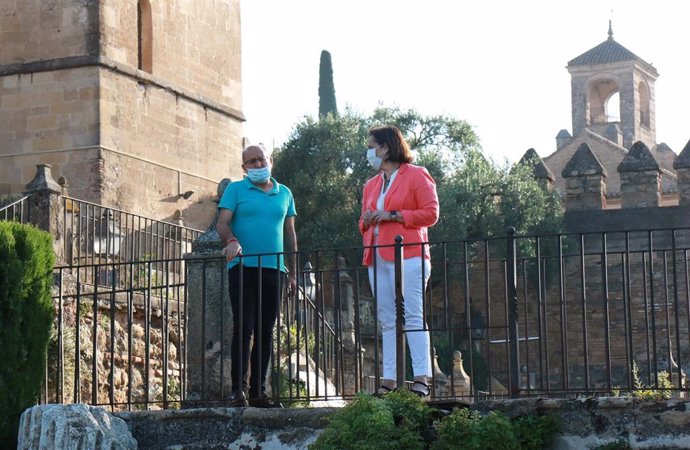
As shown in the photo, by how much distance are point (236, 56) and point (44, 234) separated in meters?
15.6

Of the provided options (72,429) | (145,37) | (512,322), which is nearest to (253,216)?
(72,429)

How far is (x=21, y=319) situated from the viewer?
11008mm

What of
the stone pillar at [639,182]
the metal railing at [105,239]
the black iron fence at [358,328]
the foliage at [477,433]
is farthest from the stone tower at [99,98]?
the foliage at [477,433]

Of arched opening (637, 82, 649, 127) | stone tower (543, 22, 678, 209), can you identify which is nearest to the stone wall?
stone tower (543, 22, 678, 209)

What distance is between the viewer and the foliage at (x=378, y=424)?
8.99 meters

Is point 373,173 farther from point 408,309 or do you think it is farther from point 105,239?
point 408,309

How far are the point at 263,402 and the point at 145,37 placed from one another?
48.2 feet

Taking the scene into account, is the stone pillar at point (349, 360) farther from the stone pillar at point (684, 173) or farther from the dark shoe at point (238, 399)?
the stone pillar at point (684, 173)

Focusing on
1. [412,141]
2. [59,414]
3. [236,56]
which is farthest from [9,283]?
[412,141]

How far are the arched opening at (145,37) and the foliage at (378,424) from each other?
1552cm

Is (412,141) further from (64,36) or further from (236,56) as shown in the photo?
(64,36)

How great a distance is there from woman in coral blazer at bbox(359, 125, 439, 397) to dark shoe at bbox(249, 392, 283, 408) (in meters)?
0.75

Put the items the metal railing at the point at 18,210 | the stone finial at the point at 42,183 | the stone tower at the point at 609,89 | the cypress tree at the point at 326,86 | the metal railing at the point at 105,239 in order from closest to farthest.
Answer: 1. the metal railing at the point at 18,210
2. the stone finial at the point at 42,183
3. the metal railing at the point at 105,239
4. the cypress tree at the point at 326,86
5. the stone tower at the point at 609,89

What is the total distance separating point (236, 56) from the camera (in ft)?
87.2
